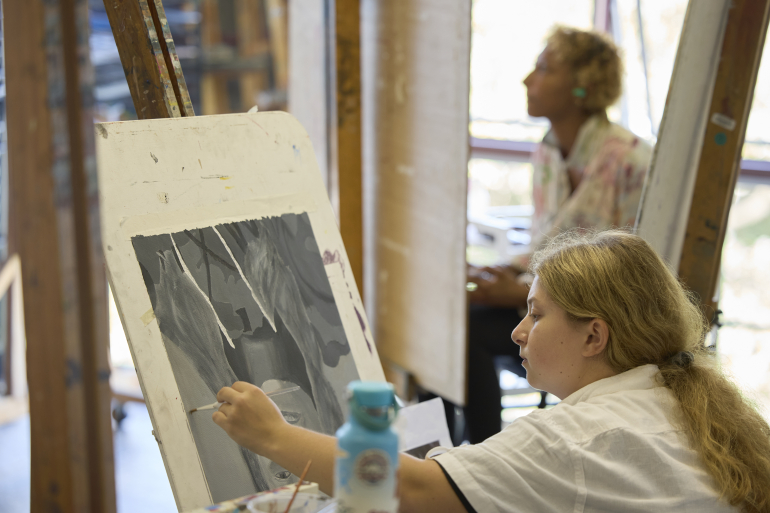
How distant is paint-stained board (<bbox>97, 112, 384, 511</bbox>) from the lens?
0.96 metres

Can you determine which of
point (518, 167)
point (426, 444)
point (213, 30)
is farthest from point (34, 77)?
point (213, 30)

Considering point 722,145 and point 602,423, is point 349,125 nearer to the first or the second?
point 722,145

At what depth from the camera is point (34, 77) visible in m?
0.58

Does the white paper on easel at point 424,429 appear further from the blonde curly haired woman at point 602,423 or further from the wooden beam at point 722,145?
the wooden beam at point 722,145

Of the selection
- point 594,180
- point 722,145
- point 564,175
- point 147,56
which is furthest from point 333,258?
point 564,175

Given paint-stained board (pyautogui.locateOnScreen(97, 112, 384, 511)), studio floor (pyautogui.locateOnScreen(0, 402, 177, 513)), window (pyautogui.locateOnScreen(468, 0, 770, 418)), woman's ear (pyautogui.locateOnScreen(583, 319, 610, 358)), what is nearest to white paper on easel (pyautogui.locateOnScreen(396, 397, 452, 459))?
paint-stained board (pyautogui.locateOnScreen(97, 112, 384, 511))

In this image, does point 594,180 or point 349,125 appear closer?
point 349,125

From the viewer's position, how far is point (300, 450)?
838 millimetres

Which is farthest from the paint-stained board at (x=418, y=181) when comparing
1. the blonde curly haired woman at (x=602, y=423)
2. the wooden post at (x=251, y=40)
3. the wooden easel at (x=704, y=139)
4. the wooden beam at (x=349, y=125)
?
the wooden post at (x=251, y=40)

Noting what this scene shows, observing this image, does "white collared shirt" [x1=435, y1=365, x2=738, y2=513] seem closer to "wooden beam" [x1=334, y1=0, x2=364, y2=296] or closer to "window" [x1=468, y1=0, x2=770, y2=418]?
"wooden beam" [x1=334, y1=0, x2=364, y2=296]

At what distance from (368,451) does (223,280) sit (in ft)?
1.69

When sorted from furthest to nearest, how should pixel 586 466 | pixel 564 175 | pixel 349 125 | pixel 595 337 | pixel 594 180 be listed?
pixel 564 175 → pixel 594 180 → pixel 349 125 → pixel 595 337 → pixel 586 466

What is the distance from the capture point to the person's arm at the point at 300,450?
31.4 inches

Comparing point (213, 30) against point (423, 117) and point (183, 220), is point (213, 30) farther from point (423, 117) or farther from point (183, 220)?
point (183, 220)
